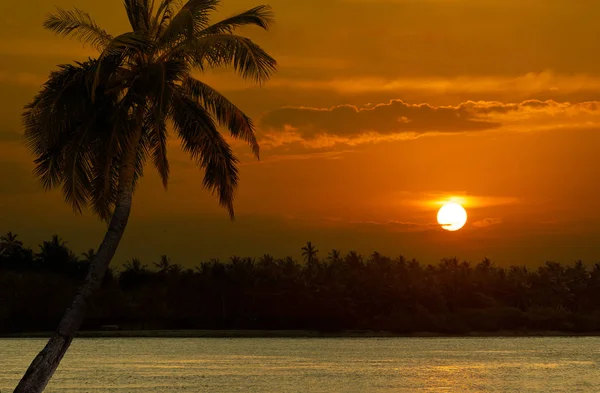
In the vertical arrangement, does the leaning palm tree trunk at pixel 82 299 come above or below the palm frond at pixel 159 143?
below

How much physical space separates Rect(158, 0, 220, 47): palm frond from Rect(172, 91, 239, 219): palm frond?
211 centimetres

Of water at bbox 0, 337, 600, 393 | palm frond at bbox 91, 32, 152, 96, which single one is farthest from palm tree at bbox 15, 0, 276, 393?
water at bbox 0, 337, 600, 393

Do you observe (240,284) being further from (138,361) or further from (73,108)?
(73,108)

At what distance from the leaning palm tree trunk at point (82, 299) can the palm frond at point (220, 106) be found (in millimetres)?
2589

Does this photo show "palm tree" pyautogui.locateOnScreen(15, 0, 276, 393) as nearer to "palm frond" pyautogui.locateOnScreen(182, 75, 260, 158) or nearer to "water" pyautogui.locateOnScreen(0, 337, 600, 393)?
"palm frond" pyautogui.locateOnScreen(182, 75, 260, 158)

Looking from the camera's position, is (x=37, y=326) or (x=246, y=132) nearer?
(x=246, y=132)

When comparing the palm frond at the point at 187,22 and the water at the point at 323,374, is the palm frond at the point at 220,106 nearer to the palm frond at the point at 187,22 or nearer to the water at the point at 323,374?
the palm frond at the point at 187,22

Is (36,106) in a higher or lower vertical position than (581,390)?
higher

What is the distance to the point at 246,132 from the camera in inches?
1294

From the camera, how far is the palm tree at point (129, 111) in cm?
2970

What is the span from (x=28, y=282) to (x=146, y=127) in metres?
173

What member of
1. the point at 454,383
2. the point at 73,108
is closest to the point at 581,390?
the point at 454,383

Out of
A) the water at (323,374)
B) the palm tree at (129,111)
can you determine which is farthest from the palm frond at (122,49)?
the water at (323,374)

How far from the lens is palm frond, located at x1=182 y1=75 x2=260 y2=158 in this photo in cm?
3219
